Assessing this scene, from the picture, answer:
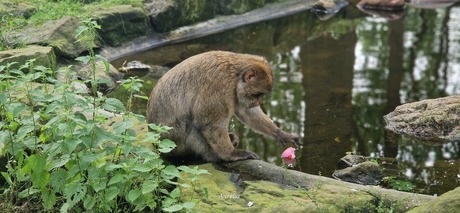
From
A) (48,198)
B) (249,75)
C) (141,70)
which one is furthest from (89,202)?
(141,70)

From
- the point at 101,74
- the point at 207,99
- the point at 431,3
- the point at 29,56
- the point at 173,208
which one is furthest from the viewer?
the point at 431,3

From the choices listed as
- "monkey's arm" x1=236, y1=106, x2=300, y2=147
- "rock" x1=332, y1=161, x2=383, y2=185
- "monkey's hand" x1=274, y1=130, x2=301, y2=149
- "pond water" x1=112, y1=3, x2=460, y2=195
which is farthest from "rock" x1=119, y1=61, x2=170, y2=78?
"monkey's hand" x1=274, y1=130, x2=301, y2=149

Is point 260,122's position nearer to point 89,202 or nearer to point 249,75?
point 249,75

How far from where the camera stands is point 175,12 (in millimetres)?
13562

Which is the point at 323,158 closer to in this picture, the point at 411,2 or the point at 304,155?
the point at 304,155

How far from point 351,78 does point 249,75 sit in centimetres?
551

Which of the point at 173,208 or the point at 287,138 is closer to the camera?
the point at 173,208

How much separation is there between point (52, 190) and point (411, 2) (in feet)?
49.9

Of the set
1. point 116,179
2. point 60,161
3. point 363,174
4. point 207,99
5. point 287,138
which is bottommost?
point 363,174

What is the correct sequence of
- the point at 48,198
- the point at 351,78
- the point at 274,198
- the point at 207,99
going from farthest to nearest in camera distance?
the point at 351,78
the point at 207,99
the point at 274,198
the point at 48,198

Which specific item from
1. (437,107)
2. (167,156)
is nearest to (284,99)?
(437,107)

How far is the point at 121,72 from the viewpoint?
1102 cm

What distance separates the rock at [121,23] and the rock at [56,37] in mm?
1008

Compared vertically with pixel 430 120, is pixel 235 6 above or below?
above
